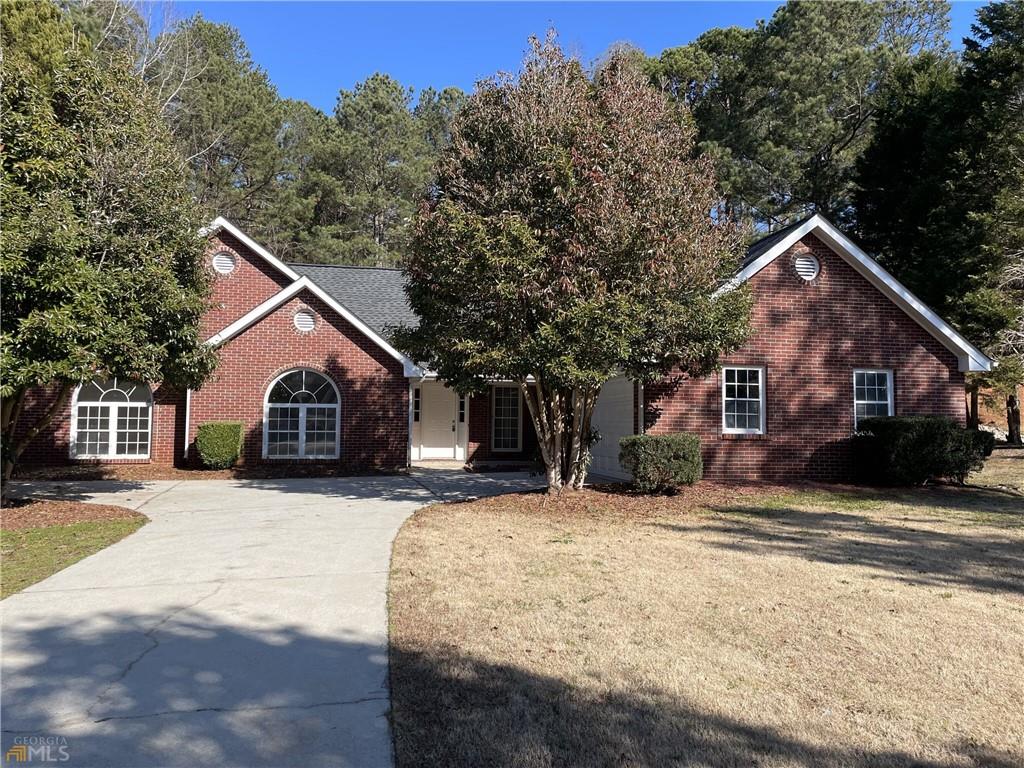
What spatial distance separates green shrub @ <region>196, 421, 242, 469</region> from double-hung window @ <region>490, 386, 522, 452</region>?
7.23 meters

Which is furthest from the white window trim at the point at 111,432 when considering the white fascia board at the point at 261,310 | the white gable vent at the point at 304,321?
the white gable vent at the point at 304,321

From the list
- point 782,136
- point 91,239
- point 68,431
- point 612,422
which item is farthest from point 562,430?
point 782,136

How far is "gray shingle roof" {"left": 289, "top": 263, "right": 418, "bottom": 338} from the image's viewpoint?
2102 centimetres

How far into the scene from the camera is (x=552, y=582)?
648 centimetres

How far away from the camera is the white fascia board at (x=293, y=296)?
55.0ft

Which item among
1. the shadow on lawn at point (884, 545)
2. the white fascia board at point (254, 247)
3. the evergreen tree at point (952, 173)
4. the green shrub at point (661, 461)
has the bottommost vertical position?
the shadow on lawn at point (884, 545)

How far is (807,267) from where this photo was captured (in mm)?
15258

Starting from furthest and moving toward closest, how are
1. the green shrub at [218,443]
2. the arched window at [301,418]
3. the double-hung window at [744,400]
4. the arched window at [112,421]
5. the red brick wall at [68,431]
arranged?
1. the arched window at [301,418]
2. the arched window at [112,421]
3. the red brick wall at [68,431]
4. the green shrub at [218,443]
5. the double-hung window at [744,400]

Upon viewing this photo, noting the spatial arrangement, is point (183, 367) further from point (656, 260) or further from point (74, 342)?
point (656, 260)

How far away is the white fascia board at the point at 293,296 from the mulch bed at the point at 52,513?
225 inches

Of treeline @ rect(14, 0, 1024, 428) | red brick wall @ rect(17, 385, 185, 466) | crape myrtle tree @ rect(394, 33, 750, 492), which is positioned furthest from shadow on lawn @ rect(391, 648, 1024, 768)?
treeline @ rect(14, 0, 1024, 428)

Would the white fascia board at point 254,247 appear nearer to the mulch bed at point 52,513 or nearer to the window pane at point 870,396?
the mulch bed at point 52,513

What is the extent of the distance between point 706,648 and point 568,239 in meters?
6.55

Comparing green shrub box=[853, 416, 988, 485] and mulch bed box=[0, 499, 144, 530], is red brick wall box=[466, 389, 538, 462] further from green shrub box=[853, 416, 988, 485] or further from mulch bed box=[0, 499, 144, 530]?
mulch bed box=[0, 499, 144, 530]
